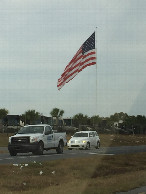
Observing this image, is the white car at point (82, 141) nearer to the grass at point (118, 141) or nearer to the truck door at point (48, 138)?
the truck door at point (48, 138)

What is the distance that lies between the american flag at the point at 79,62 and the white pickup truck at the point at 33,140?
2925mm

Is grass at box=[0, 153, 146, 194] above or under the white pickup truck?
under

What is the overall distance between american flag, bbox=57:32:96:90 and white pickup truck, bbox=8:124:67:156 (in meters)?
2.93

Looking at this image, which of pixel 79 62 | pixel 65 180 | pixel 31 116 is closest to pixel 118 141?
pixel 79 62

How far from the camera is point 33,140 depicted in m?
28.5

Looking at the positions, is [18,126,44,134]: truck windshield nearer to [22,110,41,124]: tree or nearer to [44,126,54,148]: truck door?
[44,126,54,148]: truck door

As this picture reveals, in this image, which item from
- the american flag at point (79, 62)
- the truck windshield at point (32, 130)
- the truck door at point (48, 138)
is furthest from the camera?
the truck windshield at point (32, 130)

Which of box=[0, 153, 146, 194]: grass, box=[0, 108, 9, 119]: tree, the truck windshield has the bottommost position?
box=[0, 153, 146, 194]: grass

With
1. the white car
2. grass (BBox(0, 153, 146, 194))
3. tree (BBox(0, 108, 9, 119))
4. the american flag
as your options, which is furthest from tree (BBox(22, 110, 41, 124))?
grass (BBox(0, 153, 146, 194))

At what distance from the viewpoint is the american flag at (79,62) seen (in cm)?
2904

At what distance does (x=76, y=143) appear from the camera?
3869 cm

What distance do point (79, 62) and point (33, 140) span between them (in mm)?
5481

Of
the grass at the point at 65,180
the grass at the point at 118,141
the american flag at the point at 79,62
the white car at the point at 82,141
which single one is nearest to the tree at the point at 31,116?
the grass at the point at 118,141

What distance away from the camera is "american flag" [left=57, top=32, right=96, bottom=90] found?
29038mm
